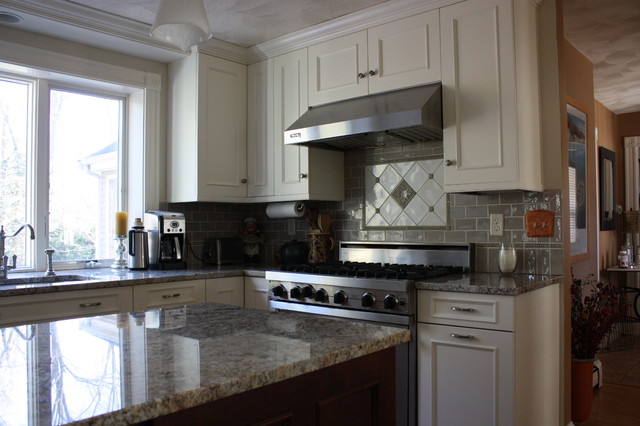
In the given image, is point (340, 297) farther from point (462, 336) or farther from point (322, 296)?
point (462, 336)

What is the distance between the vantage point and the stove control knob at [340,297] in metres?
2.90

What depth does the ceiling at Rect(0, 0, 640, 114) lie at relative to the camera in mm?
3121

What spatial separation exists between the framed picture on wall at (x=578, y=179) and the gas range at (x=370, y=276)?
1.39 meters

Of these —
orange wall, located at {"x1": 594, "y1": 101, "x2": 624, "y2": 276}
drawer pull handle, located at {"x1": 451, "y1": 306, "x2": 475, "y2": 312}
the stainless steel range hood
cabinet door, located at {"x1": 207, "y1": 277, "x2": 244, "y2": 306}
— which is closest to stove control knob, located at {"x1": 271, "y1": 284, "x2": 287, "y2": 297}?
cabinet door, located at {"x1": 207, "y1": 277, "x2": 244, "y2": 306}

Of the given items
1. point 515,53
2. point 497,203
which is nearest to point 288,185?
point 497,203

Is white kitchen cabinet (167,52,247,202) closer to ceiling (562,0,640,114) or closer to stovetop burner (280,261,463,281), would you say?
stovetop burner (280,261,463,281)

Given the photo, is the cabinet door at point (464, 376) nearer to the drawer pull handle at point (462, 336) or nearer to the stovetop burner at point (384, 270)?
the drawer pull handle at point (462, 336)

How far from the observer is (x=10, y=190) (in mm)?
3398

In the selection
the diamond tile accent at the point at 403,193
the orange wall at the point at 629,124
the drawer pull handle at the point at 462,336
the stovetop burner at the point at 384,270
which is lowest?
the drawer pull handle at the point at 462,336

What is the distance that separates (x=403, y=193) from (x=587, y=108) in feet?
6.70

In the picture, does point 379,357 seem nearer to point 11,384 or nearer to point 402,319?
point 11,384

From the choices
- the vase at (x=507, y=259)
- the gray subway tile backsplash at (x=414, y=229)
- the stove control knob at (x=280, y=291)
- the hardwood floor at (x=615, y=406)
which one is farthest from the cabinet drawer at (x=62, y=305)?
the hardwood floor at (x=615, y=406)

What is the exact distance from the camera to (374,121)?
302cm

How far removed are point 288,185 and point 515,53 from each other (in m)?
1.68
